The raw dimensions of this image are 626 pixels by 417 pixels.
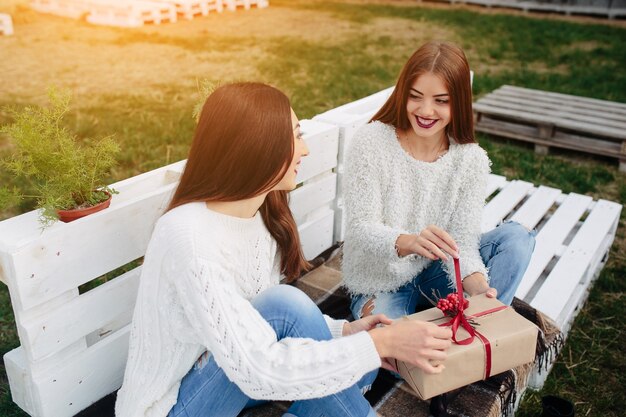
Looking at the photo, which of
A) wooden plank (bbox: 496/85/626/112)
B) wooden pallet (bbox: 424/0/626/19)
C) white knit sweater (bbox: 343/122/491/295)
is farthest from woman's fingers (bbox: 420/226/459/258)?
wooden pallet (bbox: 424/0/626/19)

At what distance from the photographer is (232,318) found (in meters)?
1.54

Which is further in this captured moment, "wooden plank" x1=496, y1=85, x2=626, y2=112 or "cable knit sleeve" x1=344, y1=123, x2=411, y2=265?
"wooden plank" x1=496, y1=85, x2=626, y2=112

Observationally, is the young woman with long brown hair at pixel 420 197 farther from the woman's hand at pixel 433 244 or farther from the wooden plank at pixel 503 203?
the wooden plank at pixel 503 203

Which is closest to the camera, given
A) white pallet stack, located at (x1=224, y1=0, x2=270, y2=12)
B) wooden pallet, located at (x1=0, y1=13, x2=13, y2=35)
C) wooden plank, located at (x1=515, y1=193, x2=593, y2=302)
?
wooden plank, located at (x1=515, y1=193, x2=593, y2=302)

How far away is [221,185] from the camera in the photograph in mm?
1666

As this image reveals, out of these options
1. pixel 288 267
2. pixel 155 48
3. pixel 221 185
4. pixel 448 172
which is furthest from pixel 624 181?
pixel 155 48

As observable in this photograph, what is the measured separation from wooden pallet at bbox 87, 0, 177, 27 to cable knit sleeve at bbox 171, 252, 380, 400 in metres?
8.15

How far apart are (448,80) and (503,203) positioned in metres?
1.59

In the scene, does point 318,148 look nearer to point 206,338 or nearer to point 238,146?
point 238,146

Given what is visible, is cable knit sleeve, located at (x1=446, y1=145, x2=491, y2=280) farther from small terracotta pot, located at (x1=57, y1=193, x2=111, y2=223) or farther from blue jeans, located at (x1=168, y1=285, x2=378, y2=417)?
small terracotta pot, located at (x1=57, y1=193, x2=111, y2=223)

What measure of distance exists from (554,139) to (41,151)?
14.6ft

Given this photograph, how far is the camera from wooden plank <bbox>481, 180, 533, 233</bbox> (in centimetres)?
343

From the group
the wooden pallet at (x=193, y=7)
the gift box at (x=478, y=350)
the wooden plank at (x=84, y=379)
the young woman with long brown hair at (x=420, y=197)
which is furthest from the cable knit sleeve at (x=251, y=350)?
the wooden pallet at (x=193, y=7)

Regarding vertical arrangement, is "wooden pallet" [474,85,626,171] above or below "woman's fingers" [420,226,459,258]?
below
